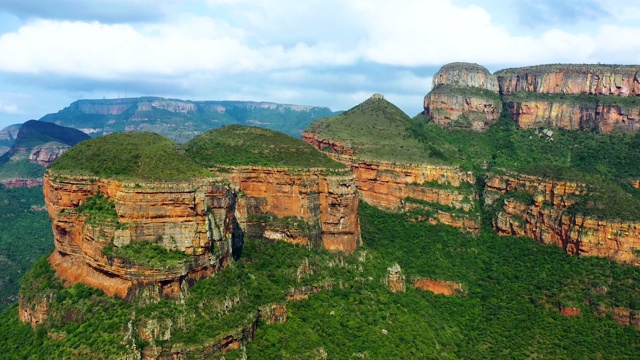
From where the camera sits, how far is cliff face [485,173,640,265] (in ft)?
203

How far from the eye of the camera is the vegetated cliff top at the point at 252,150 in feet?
199

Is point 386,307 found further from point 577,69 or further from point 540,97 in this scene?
point 577,69

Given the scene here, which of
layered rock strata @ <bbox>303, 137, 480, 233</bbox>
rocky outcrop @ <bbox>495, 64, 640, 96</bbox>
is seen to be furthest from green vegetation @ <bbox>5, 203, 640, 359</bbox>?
rocky outcrop @ <bbox>495, 64, 640, 96</bbox>

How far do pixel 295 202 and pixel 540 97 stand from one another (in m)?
77.1

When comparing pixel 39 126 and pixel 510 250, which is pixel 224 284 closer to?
pixel 510 250

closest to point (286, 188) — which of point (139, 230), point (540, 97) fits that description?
point (139, 230)

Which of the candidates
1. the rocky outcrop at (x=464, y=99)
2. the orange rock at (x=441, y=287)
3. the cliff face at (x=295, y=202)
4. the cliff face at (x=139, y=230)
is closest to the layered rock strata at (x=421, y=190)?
the orange rock at (x=441, y=287)

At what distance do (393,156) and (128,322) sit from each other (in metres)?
50.7

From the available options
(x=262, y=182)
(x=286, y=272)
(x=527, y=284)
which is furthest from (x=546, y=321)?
(x=262, y=182)

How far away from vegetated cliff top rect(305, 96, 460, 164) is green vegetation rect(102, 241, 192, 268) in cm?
4386

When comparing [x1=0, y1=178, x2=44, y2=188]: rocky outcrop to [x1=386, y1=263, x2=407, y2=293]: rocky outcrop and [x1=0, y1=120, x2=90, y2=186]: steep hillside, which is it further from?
[x1=386, y1=263, x2=407, y2=293]: rocky outcrop

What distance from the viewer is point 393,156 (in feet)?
268

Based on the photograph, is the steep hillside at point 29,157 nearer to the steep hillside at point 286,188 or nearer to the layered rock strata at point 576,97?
the steep hillside at point 286,188

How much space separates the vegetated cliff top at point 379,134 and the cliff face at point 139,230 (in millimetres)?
40504
